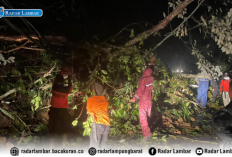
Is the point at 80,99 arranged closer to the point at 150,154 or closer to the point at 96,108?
the point at 96,108

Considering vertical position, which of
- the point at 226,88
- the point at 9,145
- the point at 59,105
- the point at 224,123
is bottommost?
the point at 9,145

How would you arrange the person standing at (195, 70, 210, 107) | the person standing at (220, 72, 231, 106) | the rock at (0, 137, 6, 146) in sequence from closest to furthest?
the rock at (0, 137, 6, 146) < the person standing at (195, 70, 210, 107) < the person standing at (220, 72, 231, 106)

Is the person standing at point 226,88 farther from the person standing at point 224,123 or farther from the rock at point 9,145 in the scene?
the rock at point 9,145

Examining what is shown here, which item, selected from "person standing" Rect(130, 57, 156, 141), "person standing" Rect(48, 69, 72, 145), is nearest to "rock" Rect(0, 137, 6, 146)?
"person standing" Rect(48, 69, 72, 145)

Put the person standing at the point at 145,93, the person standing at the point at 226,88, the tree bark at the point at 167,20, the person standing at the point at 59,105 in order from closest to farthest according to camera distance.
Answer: the tree bark at the point at 167,20
the person standing at the point at 59,105
the person standing at the point at 145,93
the person standing at the point at 226,88

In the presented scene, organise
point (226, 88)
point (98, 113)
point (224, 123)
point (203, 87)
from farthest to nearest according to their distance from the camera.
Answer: point (226, 88) → point (203, 87) → point (98, 113) → point (224, 123)

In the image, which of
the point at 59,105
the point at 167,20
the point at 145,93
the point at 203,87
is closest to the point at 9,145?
the point at 59,105

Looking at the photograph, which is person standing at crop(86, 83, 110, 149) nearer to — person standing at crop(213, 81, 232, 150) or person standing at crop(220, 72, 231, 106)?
person standing at crop(213, 81, 232, 150)

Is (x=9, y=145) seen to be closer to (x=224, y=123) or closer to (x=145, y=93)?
(x=145, y=93)

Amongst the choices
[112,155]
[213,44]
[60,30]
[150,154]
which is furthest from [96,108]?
[213,44]

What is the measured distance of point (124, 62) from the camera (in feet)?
13.3

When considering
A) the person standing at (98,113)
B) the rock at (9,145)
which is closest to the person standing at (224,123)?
the person standing at (98,113)

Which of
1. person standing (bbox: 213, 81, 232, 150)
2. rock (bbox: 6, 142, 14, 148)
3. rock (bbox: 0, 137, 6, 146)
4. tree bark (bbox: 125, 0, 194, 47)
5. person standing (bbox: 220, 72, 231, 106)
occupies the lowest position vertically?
rock (bbox: 6, 142, 14, 148)

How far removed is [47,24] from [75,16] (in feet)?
2.86
